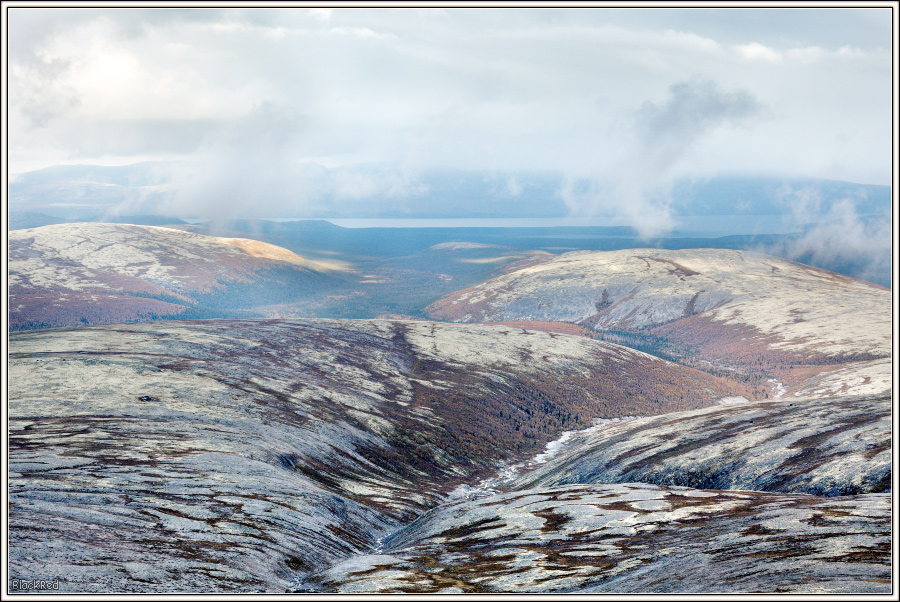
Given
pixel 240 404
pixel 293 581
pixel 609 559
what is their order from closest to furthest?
pixel 609 559 → pixel 293 581 → pixel 240 404

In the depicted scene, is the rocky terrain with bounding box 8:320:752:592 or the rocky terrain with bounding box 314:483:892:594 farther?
the rocky terrain with bounding box 8:320:752:592

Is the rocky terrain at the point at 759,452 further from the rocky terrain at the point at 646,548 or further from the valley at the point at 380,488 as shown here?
the rocky terrain at the point at 646,548

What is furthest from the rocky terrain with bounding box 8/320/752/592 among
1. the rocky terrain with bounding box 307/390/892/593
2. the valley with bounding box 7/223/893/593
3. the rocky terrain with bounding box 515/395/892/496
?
the rocky terrain with bounding box 515/395/892/496

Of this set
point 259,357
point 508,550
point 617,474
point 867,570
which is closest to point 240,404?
point 259,357

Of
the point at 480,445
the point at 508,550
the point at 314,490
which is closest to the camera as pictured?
the point at 508,550

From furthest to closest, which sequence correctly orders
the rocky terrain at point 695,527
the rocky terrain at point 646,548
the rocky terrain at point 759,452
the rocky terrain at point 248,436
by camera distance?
the rocky terrain at point 759,452 < the rocky terrain at point 248,436 < the rocky terrain at point 695,527 < the rocky terrain at point 646,548

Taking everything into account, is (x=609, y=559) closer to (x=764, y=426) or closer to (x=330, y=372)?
(x=764, y=426)

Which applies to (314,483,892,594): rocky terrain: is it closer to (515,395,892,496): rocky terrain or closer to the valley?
the valley

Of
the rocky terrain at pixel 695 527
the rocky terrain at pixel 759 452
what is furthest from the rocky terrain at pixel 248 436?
the rocky terrain at pixel 759 452
